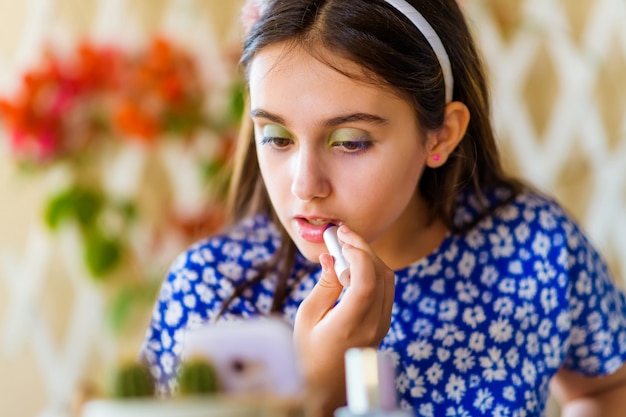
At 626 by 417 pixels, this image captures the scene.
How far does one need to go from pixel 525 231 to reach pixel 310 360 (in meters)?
0.44

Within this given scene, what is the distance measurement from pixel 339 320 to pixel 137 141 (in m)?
1.16

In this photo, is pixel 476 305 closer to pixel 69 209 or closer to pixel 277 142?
pixel 277 142

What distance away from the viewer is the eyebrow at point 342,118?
82 centimetres

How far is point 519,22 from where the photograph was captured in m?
1.88

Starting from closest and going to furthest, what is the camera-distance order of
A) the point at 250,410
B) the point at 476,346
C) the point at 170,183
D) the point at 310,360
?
the point at 250,410
the point at 310,360
the point at 476,346
the point at 170,183

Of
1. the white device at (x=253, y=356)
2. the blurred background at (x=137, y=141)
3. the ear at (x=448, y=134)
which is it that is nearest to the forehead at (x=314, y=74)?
the ear at (x=448, y=134)

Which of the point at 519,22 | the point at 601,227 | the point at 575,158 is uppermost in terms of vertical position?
the point at 519,22

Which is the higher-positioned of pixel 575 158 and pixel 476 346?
pixel 575 158

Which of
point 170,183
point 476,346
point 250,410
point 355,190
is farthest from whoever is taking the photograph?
point 170,183

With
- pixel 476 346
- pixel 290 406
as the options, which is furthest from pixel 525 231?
pixel 290 406

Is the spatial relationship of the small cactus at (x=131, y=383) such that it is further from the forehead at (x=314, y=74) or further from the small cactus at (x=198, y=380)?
the forehead at (x=314, y=74)

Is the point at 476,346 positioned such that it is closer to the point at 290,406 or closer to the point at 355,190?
the point at 355,190

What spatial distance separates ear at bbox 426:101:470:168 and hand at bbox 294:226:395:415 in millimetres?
200

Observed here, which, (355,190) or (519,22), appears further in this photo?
(519,22)
